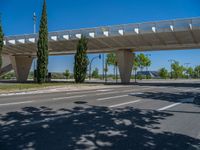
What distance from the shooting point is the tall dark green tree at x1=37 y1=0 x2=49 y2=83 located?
30.6 meters

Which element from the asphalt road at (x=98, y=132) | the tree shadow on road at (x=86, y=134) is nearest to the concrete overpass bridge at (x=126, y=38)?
the asphalt road at (x=98, y=132)

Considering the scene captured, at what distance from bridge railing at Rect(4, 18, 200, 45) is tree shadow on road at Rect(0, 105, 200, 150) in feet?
85.4

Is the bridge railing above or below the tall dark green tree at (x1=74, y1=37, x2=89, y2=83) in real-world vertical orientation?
above

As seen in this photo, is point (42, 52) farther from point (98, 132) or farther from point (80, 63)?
point (98, 132)

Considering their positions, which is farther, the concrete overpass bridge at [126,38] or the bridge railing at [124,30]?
the concrete overpass bridge at [126,38]

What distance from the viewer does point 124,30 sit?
34750 mm

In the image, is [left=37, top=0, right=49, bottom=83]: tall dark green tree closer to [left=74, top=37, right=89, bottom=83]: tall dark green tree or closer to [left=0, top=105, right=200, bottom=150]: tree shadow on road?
[left=74, top=37, right=89, bottom=83]: tall dark green tree

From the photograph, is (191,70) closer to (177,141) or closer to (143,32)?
(143,32)

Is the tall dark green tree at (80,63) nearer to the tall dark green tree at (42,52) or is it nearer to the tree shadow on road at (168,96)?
the tall dark green tree at (42,52)

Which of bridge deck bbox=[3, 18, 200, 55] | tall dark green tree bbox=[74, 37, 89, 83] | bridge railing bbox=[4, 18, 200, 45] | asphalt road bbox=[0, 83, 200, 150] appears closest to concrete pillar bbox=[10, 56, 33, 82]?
bridge deck bbox=[3, 18, 200, 55]

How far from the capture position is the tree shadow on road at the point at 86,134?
201 inches

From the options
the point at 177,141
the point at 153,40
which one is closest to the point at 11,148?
the point at 177,141

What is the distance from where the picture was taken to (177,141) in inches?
222

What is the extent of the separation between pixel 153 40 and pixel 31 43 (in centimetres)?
2248
